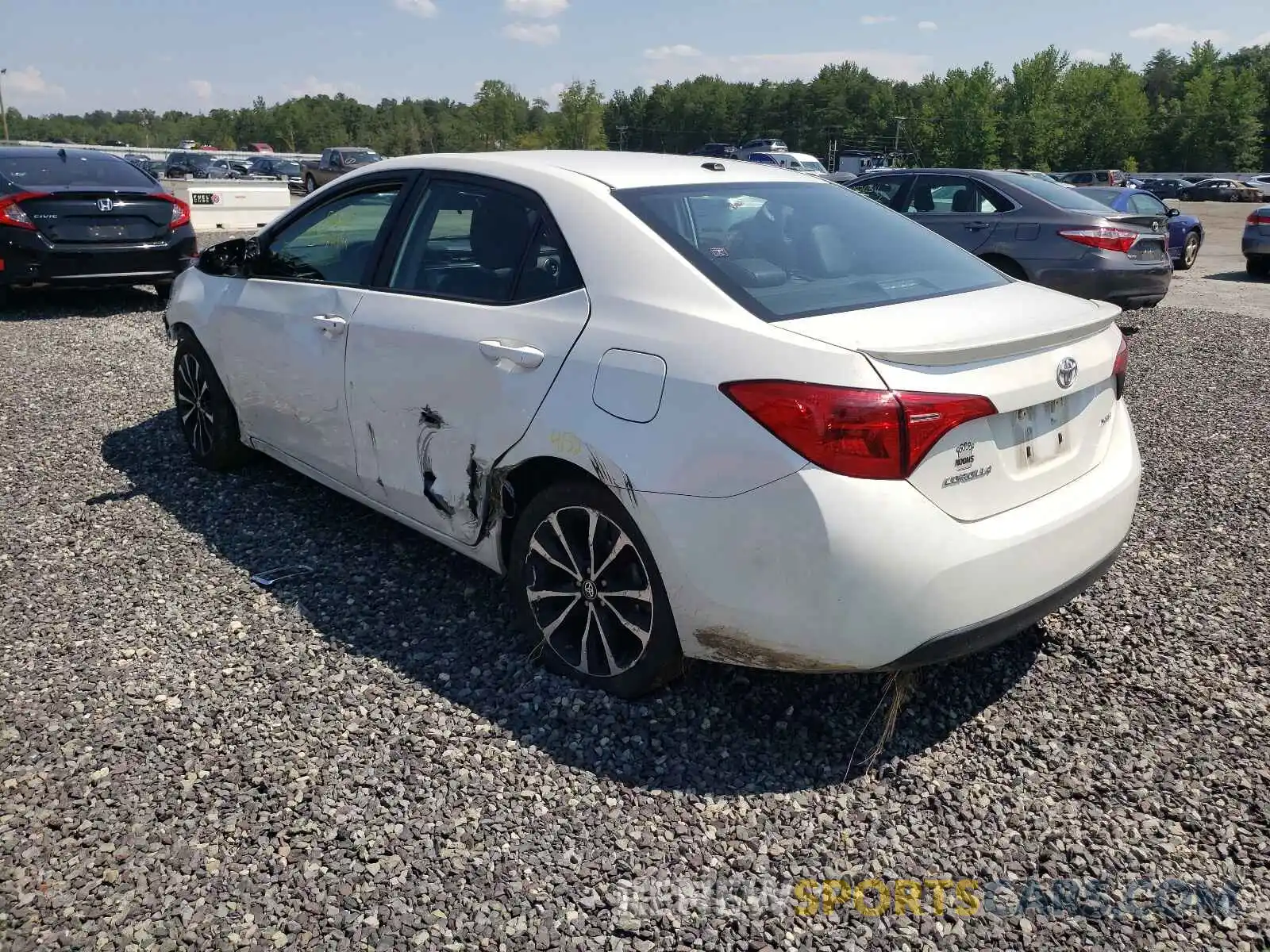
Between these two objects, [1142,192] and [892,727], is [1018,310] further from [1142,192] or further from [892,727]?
[1142,192]

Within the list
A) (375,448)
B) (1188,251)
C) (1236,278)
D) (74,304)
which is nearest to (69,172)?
(74,304)

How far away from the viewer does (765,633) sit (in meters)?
2.71

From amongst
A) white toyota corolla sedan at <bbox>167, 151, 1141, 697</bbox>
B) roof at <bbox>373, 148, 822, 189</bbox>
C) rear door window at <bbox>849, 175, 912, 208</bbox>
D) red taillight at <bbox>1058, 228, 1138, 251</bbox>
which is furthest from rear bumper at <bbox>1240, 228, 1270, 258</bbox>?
roof at <bbox>373, 148, 822, 189</bbox>

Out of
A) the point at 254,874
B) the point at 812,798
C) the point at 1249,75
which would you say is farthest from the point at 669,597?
the point at 1249,75

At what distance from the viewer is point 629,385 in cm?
286

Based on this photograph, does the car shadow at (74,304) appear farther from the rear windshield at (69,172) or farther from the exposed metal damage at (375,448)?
the exposed metal damage at (375,448)

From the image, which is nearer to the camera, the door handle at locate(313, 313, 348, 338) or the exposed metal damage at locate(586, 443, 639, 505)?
the exposed metal damage at locate(586, 443, 639, 505)

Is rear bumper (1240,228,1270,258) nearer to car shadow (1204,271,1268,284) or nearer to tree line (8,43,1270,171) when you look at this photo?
car shadow (1204,271,1268,284)

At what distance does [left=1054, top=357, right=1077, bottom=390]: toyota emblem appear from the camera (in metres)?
2.87

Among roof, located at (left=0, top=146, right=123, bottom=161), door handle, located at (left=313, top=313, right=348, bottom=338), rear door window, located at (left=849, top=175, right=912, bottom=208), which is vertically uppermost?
roof, located at (left=0, top=146, right=123, bottom=161)

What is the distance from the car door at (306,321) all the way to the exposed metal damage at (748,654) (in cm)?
187

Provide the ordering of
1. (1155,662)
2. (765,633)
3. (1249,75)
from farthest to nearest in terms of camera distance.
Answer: (1249,75)
(1155,662)
(765,633)

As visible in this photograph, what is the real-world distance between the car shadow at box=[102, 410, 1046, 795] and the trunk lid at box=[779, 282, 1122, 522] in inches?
32.1

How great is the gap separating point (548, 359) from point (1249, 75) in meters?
103
